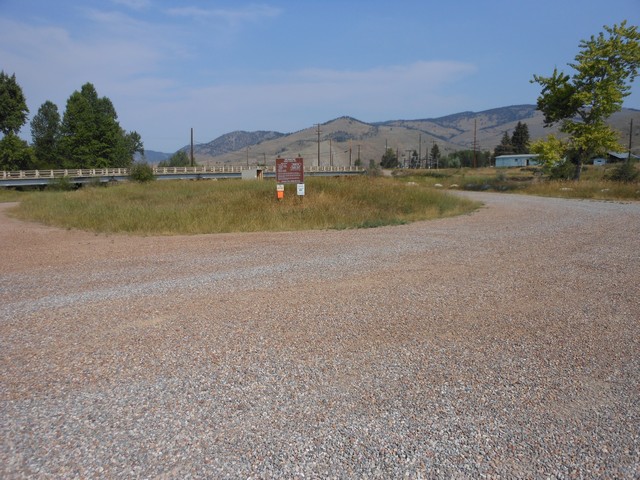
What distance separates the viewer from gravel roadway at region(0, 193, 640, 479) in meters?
2.96

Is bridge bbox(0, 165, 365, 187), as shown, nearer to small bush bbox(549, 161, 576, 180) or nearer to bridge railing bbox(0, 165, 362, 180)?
bridge railing bbox(0, 165, 362, 180)

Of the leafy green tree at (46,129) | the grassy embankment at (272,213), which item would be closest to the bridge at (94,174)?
the leafy green tree at (46,129)

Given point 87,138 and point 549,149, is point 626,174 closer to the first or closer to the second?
point 549,149

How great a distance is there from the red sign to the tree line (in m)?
59.3

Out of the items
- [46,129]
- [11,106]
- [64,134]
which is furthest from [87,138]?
[46,129]

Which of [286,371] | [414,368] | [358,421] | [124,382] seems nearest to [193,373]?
[124,382]

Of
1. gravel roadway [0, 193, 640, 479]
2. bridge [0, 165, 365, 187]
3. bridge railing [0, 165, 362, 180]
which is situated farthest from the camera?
bridge railing [0, 165, 362, 180]

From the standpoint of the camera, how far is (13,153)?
6234 centimetres

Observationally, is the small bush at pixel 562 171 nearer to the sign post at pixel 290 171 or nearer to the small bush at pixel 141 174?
the sign post at pixel 290 171

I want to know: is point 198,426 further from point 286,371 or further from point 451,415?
point 451,415

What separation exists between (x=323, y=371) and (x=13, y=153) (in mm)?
72361

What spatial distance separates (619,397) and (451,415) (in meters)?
1.45

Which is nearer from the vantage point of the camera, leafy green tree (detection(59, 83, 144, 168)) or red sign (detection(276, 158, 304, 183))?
red sign (detection(276, 158, 304, 183))

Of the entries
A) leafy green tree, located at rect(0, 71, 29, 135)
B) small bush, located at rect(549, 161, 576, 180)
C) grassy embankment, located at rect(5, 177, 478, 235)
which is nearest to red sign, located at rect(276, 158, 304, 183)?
grassy embankment, located at rect(5, 177, 478, 235)
